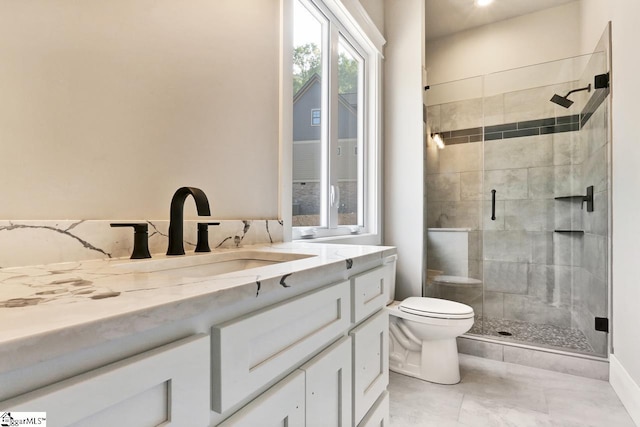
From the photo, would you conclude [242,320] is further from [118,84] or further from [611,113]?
[611,113]

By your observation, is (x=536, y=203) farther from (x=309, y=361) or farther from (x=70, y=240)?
(x=70, y=240)

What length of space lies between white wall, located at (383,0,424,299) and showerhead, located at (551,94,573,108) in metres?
1.12

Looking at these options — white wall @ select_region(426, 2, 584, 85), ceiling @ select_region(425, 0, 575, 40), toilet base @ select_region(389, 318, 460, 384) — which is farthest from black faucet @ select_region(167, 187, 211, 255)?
white wall @ select_region(426, 2, 584, 85)

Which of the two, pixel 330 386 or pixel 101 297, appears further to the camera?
pixel 330 386

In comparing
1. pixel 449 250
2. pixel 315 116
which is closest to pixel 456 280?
pixel 449 250

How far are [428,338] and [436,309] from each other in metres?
0.19

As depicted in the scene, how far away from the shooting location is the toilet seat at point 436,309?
1.94 meters

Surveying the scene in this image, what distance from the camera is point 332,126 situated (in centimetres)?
219

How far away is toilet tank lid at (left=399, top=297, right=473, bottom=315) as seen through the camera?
197cm

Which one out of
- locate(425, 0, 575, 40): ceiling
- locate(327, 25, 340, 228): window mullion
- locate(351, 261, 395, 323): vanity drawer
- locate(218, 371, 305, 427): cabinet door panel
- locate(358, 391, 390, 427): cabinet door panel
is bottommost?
locate(358, 391, 390, 427): cabinet door panel

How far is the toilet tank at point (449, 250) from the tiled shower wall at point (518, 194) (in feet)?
0.19

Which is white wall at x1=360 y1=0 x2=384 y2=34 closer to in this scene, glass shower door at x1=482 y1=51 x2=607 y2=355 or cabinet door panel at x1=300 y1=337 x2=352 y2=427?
glass shower door at x1=482 y1=51 x2=607 y2=355

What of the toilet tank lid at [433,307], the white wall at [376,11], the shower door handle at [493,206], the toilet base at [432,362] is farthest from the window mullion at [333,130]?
the shower door handle at [493,206]

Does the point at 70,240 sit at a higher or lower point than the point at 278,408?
higher
